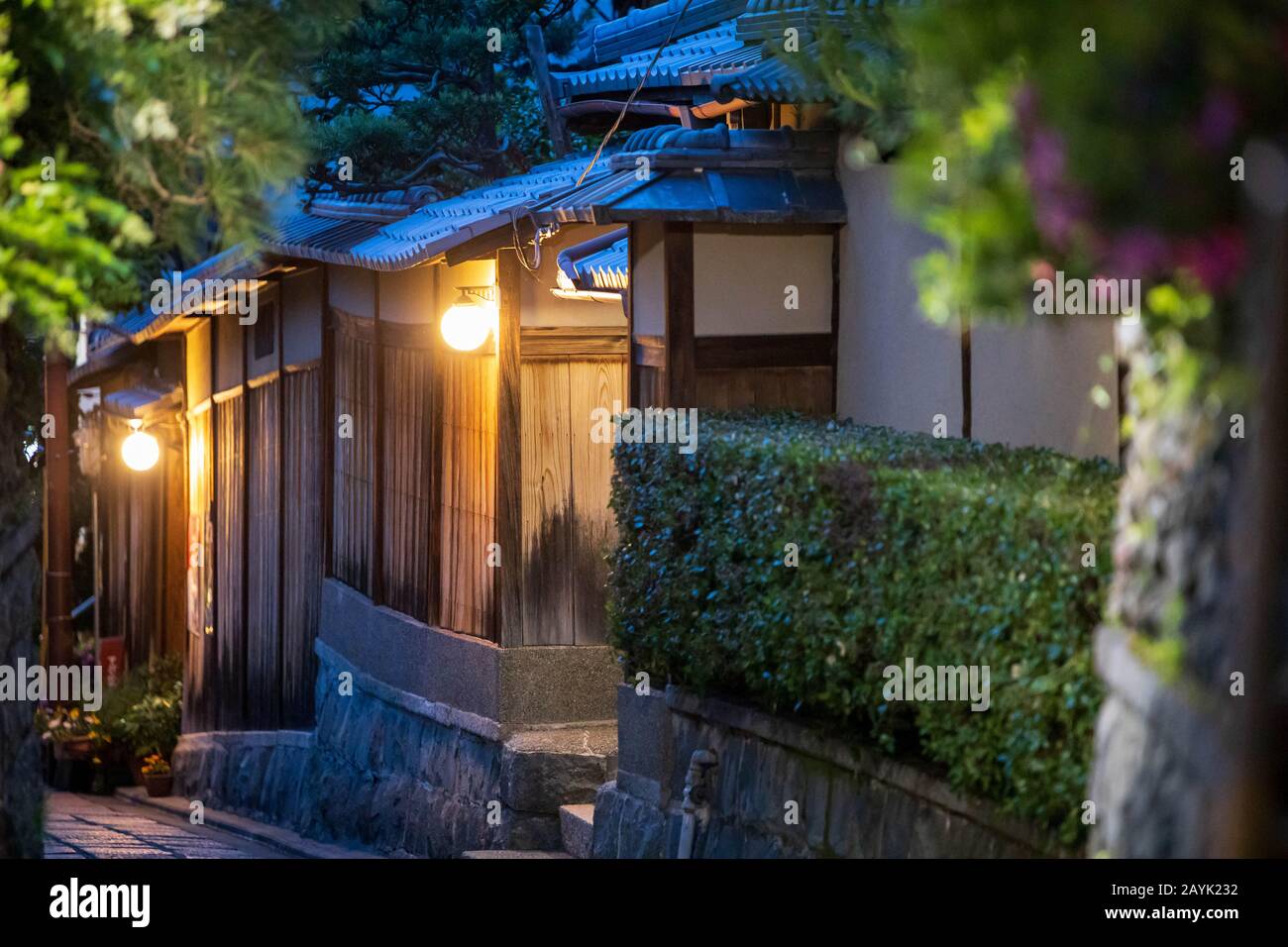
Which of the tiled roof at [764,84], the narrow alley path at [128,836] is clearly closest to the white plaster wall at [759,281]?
the tiled roof at [764,84]

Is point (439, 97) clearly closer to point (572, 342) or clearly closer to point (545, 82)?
point (545, 82)

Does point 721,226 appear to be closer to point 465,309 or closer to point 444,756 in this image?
point 465,309

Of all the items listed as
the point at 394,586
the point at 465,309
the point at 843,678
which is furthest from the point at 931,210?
the point at 394,586

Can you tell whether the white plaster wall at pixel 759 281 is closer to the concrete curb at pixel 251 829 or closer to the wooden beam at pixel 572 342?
the wooden beam at pixel 572 342

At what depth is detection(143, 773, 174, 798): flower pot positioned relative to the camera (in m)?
21.0

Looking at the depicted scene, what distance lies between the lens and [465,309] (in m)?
13.1

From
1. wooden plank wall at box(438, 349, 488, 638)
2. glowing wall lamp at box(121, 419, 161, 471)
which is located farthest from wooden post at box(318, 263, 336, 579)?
glowing wall lamp at box(121, 419, 161, 471)

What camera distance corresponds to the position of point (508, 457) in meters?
13.1

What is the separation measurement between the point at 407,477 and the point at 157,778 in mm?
8061

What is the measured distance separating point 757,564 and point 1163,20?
5.91 meters

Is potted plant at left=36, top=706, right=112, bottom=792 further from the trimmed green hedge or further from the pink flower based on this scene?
the pink flower

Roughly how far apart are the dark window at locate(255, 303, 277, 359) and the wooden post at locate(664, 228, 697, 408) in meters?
7.89

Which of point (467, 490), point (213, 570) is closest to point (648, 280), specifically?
point (467, 490)

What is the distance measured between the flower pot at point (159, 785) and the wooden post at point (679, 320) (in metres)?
11.9
